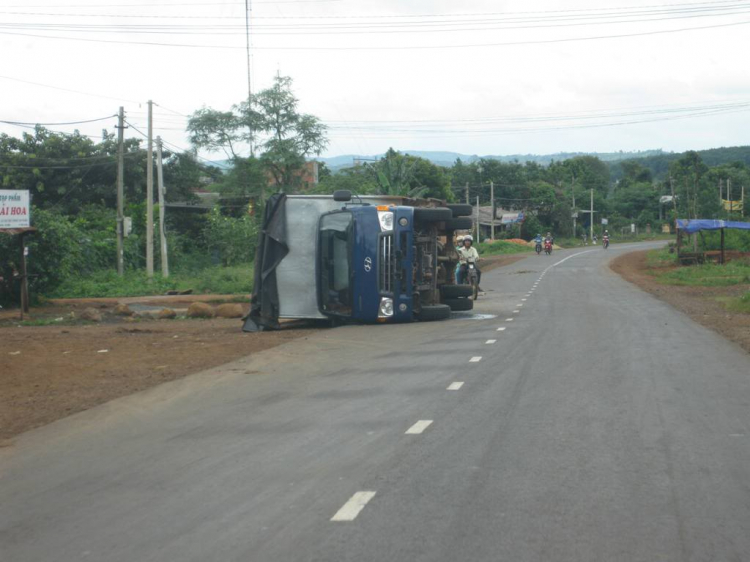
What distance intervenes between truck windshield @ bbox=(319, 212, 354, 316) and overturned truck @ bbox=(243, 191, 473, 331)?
2 cm

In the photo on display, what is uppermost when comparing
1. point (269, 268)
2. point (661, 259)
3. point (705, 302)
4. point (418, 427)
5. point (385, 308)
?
point (269, 268)

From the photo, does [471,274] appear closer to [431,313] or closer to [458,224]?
[458,224]

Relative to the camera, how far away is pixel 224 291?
32.9 metres

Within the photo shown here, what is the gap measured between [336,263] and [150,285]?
20.1 meters

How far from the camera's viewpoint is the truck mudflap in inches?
742

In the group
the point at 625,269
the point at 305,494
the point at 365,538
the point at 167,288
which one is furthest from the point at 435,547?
the point at 625,269

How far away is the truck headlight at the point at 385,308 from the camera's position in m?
19.0

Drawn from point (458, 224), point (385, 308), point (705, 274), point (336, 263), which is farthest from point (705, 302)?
point (705, 274)

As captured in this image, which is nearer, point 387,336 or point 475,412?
point 475,412

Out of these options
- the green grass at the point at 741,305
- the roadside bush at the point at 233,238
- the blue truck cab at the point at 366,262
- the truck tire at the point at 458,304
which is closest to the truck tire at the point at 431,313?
the blue truck cab at the point at 366,262

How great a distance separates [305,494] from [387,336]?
35.5 feet

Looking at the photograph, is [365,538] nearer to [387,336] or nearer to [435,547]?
[435,547]

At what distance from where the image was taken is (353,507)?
5773 mm

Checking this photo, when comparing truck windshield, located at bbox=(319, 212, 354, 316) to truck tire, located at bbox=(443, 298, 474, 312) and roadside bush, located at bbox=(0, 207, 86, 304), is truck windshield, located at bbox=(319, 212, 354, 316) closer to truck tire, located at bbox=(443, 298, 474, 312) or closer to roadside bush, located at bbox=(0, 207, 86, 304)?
truck tire, located at bbox=(443, 298, 474, 312)
